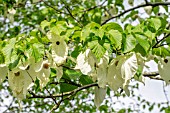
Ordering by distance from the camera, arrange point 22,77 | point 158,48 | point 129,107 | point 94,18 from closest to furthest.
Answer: point 22,77 → point 158,48 → point 94,18 → point 129,107

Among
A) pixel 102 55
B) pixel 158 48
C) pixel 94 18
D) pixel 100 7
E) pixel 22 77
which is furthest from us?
pixel 100 7

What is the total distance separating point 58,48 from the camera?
1675 mm

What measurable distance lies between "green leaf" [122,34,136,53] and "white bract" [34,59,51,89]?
0.34m

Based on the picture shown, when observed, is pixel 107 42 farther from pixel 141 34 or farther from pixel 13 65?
pixel 13 65

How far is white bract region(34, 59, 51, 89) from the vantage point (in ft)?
5.47

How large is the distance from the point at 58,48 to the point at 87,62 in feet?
0.53

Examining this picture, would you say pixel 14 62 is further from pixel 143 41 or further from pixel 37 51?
pixel 143 41

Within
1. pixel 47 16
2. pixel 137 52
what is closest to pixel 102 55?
pixel 137 52

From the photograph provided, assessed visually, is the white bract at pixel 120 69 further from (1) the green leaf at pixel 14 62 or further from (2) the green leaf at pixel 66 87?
(2) the green leaf at pixel 66 87

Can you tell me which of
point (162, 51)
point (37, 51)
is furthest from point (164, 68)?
point (37, 51)

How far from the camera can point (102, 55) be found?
5.11 ft

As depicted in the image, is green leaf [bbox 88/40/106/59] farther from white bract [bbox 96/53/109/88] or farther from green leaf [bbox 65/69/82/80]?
green leaf [bbox 65/69/82/80]

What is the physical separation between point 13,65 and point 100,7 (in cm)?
280

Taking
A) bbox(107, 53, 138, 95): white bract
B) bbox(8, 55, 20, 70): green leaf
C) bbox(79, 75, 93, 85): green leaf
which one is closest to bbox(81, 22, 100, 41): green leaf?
bbox(107, 53, 138, 95): white bract
